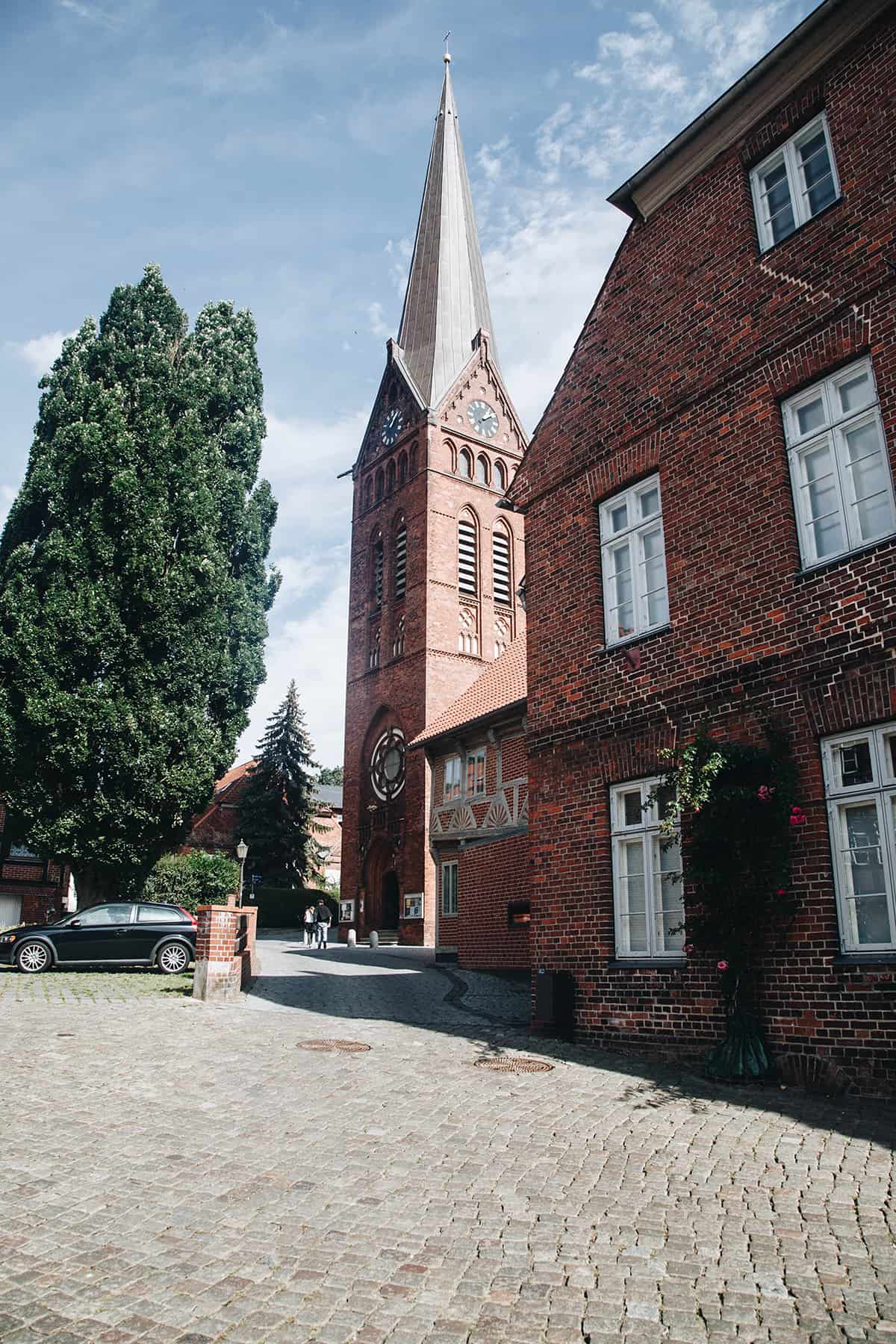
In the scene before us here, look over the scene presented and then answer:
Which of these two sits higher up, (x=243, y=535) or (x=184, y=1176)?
(x=243, y=535)

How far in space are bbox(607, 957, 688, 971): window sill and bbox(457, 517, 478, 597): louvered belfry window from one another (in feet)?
97.8

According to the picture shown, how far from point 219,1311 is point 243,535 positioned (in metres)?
20.1

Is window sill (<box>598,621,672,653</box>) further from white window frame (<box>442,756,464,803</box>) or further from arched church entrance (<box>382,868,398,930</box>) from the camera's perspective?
arched church entrance (<box>382,868,398,930</box>)

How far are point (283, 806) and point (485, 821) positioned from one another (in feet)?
79.1

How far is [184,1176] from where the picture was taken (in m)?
4.97

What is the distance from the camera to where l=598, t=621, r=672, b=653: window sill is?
381 inches

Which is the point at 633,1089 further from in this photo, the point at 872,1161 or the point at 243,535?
the point at 243,535

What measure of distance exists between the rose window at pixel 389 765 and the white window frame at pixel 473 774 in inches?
405

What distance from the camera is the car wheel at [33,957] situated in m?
15.4

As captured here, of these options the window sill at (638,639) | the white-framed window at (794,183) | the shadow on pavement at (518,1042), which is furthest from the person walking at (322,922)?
the white-framed window at (794,183)

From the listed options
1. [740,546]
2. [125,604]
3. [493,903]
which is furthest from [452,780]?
[740,546]

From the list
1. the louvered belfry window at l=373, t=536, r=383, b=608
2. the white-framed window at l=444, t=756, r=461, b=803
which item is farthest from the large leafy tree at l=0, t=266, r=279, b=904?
the louvered belfry window at l=373, t=536, r=383, b=608

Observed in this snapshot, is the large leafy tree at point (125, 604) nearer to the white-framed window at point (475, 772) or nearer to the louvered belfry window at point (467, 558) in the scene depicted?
the white-framed window at point (475, 772)

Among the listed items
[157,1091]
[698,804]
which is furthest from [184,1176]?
[698,804]
